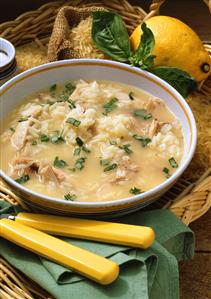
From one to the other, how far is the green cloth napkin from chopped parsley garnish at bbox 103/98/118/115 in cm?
52

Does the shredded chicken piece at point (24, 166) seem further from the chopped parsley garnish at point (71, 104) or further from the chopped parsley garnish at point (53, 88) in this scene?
the chopped parsley garnish at point (53, 88)

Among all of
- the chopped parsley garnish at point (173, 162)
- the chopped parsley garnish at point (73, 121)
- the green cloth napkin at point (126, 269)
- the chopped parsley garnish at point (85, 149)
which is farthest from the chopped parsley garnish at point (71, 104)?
the green cloth napkin at point (126, 269)

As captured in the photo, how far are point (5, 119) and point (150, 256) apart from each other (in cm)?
83

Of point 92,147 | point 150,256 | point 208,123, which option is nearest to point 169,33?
point 208,123

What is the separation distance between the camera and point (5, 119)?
80.4 inches

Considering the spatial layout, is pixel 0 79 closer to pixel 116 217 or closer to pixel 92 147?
pixel 92 147

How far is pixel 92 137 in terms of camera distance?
193 cm

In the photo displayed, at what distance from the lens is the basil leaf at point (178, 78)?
215 cm

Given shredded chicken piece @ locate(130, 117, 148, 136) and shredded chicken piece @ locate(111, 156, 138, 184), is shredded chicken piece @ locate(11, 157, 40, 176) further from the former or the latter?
shredded chicken piece @ locate(130, 117, 148, 136)

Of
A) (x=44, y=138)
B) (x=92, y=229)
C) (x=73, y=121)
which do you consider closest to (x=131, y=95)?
(x=73, y=121)

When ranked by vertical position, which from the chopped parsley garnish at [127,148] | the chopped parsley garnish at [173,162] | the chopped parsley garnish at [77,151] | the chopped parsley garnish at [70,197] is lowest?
the chopped parsley garnish at [173,162]

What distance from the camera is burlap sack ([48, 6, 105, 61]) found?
2330 mm

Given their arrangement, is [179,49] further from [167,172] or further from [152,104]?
[167,172]

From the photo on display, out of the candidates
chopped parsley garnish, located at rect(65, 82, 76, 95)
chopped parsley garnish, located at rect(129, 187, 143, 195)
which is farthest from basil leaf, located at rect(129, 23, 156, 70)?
chopped parsley garnish, located at rect(129, 187, 143, 195)
